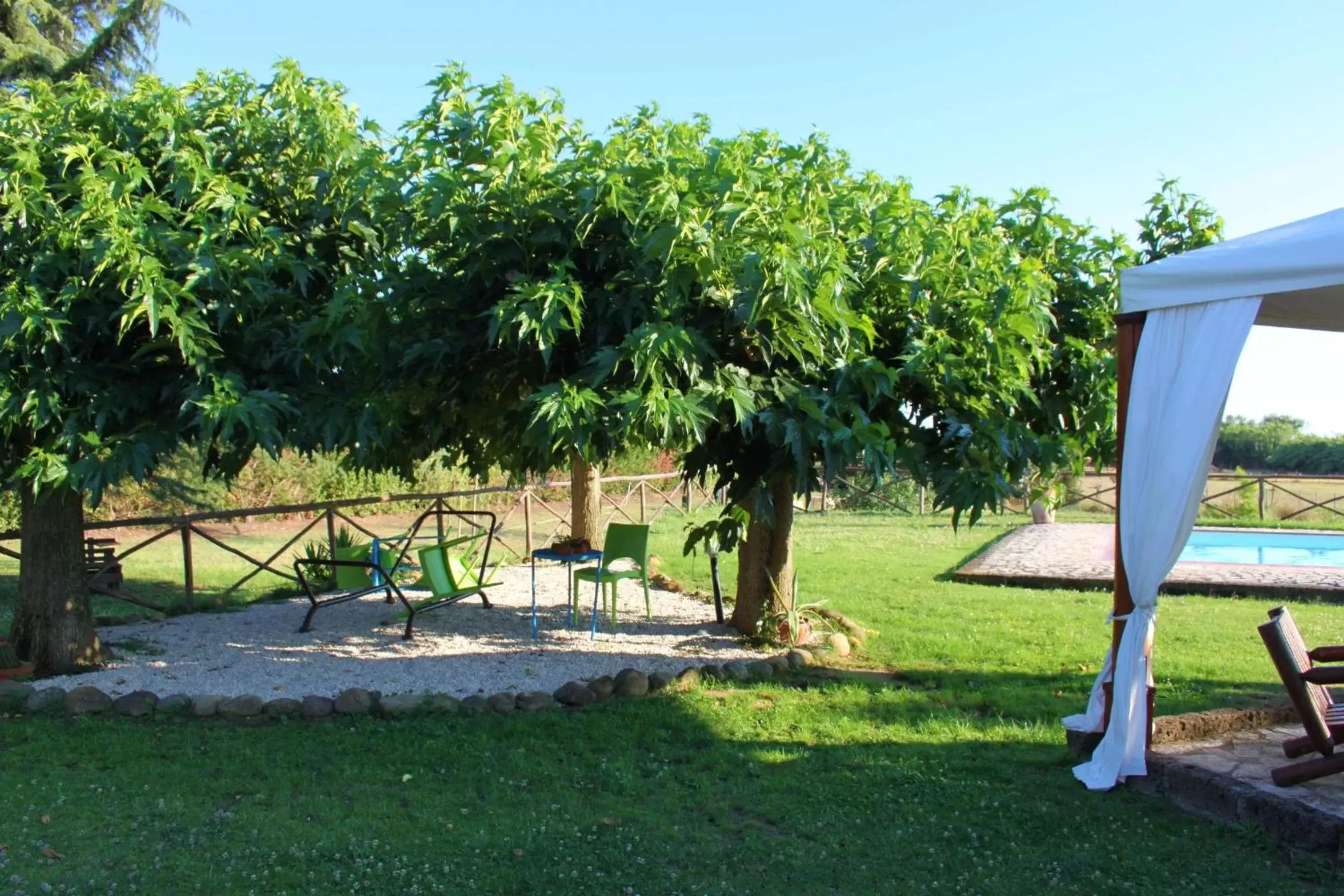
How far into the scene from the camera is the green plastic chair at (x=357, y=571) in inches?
383

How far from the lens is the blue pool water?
1451cm

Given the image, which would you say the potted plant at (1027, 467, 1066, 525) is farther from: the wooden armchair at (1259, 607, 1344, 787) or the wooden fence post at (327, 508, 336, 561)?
the wooden fence post at (327, 508, 336, 561)

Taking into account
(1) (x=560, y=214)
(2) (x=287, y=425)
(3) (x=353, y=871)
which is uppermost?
(1) (x=560, y=214)

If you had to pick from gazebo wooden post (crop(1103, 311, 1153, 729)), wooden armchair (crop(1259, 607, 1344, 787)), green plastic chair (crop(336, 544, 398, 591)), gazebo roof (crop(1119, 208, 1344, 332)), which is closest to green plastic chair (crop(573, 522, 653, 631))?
green plastic chair (crop(336, 544, 398, 591))

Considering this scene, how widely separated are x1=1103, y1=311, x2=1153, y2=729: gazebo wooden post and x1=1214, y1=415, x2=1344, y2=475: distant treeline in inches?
1172

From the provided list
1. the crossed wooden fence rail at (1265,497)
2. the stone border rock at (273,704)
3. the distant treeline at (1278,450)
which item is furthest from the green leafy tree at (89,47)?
the distant treeline at (1278,450)

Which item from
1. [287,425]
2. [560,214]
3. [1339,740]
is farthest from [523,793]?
Answer: [1339,740]

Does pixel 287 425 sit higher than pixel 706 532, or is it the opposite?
pixel 287 425

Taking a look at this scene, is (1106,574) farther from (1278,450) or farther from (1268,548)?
(1278,450)

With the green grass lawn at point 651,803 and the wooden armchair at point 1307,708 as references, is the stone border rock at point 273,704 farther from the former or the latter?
the wooden armchair at point 1307,708

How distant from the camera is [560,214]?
5.45 m

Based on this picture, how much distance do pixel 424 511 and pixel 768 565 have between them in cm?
1077

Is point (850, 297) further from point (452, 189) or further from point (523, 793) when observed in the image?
point (523, 793)

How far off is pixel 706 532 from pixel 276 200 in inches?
Answer: 143
